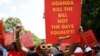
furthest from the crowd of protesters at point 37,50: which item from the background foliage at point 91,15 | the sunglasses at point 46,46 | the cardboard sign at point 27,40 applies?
the background foliage at point 91,15

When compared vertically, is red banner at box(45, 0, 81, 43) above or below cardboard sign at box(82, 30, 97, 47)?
above

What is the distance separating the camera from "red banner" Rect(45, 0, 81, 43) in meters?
9.74

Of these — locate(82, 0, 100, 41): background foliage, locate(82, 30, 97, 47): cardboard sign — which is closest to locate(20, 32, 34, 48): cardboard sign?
locate(82, 30, 97, 47): cardboard sign

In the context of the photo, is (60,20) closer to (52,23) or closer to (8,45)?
(52,23)

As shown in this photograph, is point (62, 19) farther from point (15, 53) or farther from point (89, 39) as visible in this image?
point (15, 53)

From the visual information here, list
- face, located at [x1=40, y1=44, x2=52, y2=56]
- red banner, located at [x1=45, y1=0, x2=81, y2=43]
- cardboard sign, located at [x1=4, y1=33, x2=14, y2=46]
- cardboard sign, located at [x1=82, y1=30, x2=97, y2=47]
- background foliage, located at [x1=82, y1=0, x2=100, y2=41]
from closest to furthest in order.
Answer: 1. face, located at [x1=40, y1=44, x2=52, y2=56]
2. red banner, located at [x1=45, y1=0, x2=81, y2=43]
3. cardboard sign, located at [x1=82, y1=30, x2=97, y2=47]
4. cardboard sign, located at [x1=4, y1=33, x2=14, y2=46]
5. background foliage, located at [x1=82, y1=0, x2=100, y2=41]

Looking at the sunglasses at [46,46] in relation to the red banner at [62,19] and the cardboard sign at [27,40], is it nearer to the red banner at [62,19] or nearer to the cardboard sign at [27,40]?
the red banner at [62,19]

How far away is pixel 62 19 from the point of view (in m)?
9.80

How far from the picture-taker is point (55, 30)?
386 inches

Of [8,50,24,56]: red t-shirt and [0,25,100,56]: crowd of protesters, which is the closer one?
[0,25,100,56]: crowd of protesters

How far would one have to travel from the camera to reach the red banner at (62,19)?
9.74 meters

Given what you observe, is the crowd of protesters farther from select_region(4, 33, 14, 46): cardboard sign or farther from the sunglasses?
select_region(4, 33, 14, 46): cardboard sign

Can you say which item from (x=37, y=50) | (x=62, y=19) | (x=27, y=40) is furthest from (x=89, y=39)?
(x=37, y=50)

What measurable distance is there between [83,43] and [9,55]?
129 centimetres
